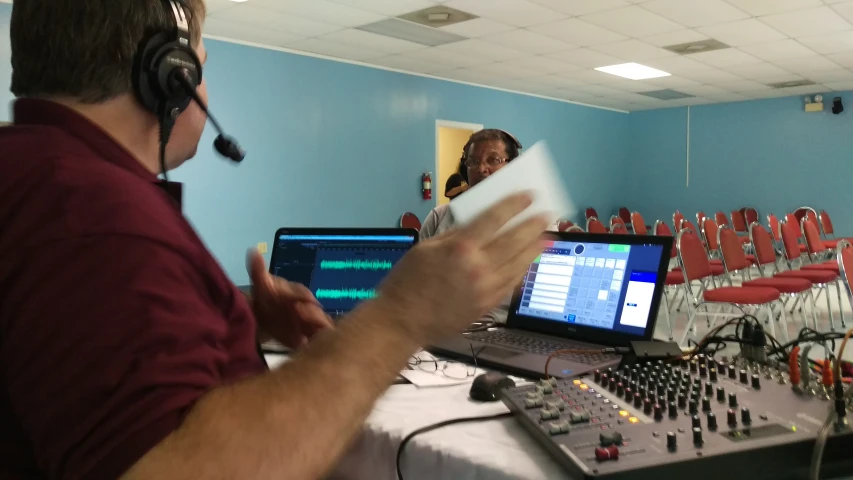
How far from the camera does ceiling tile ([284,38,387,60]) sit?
5.66 metres

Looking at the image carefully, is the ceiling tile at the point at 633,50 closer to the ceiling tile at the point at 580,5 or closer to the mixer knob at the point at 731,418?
the ceiling tile at the point at 580,5

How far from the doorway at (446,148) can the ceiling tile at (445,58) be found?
852mm

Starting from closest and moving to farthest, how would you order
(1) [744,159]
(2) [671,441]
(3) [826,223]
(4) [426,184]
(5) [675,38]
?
(2) [671,441], (5) [675,38], (4) [426,184], (3) [826,223], (1) [744,159]

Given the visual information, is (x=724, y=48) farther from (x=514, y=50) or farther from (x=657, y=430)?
(x=657, y=430)

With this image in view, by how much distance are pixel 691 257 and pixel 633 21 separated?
1998 mm

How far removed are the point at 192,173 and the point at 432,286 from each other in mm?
4912

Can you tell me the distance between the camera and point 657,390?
992mm

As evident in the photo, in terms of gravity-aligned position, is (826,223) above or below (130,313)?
below

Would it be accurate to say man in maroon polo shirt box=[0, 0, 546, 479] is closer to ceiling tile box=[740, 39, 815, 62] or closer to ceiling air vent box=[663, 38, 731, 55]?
ceiling air vent box=[663, 38, 731, 55]

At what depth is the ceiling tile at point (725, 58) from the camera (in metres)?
6.36

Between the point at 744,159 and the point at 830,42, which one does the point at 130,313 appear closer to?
the point at 830,42

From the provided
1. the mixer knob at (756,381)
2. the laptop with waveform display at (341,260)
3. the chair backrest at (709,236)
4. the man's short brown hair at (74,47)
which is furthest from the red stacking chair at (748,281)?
the man's short brown hair at (74,47)

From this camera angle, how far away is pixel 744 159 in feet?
32.3

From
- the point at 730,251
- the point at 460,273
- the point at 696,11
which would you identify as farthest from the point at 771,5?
the point at 460,273
